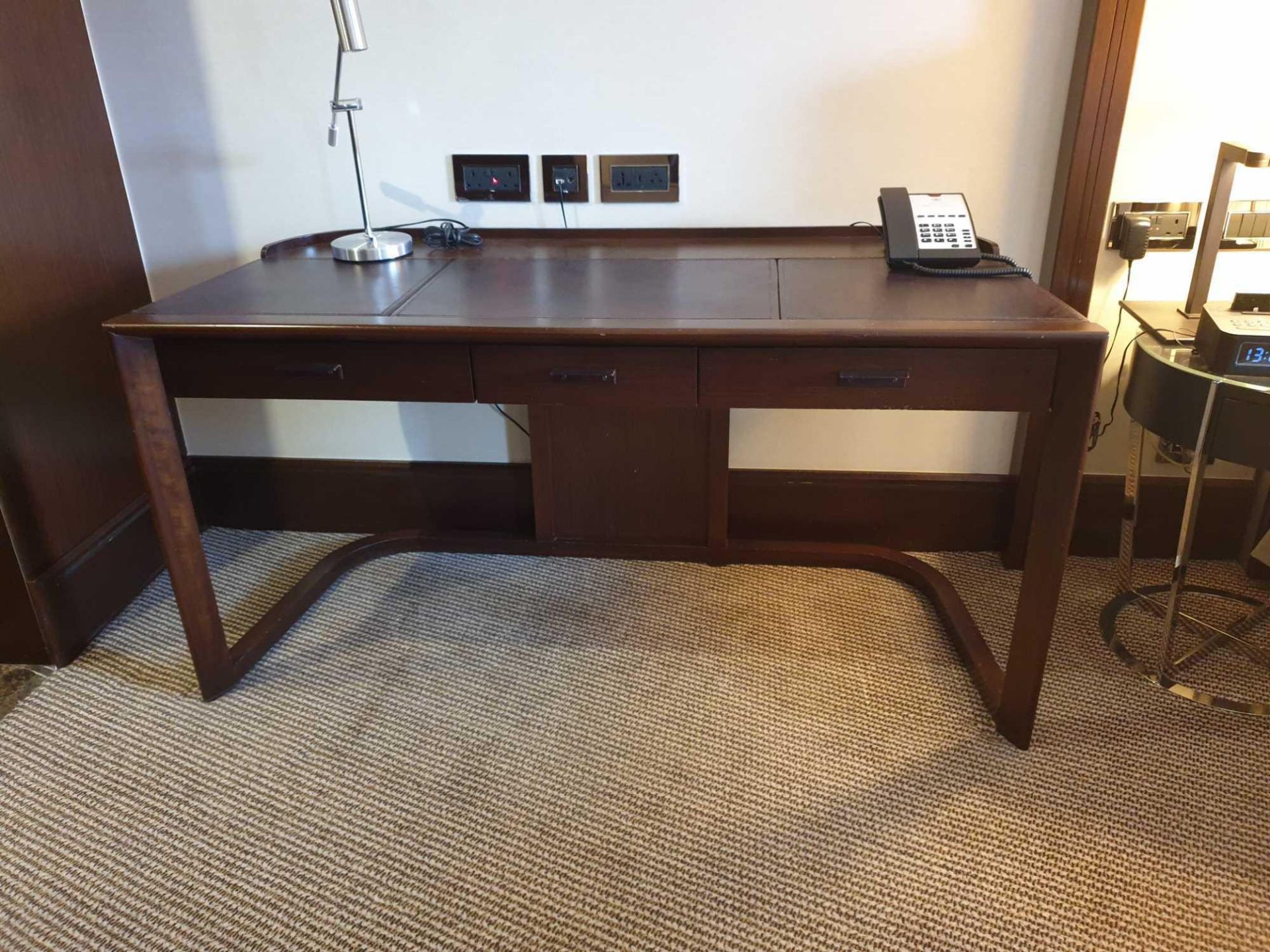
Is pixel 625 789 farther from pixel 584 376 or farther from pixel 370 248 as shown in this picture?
pixel 370 248

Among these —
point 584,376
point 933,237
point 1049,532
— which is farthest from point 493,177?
point 1049,532

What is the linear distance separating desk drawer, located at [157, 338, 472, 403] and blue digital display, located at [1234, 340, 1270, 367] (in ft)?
4.10

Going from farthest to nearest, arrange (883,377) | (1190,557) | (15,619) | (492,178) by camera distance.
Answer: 1. (1190,557)
2. (492,178)
3. (15,619)
4. (883,377)

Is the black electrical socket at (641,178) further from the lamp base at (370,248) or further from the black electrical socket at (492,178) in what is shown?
the lamp base at (370,248)

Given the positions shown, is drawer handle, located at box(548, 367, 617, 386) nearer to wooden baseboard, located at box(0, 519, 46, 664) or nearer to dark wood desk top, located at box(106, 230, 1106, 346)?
dark wood desk top, located at box(106, 230, 1106, 346)

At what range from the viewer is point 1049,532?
4.85 ft

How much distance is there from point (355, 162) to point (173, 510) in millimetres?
815

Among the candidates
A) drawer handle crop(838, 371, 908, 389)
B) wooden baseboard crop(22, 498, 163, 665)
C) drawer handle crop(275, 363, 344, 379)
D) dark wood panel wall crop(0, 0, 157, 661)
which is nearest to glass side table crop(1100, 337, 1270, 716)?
drawer handle crop(838, 371, 908, 389)

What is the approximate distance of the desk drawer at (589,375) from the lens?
146 centimetres

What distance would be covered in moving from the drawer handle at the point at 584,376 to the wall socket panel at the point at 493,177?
2.22 ft

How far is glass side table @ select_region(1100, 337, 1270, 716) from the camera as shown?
153cm

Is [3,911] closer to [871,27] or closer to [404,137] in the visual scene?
[404,137]

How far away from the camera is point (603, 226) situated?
2.02 metres

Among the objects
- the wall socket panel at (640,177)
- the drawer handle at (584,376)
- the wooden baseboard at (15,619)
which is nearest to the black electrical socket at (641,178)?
the wall socket panel at (640,177)
